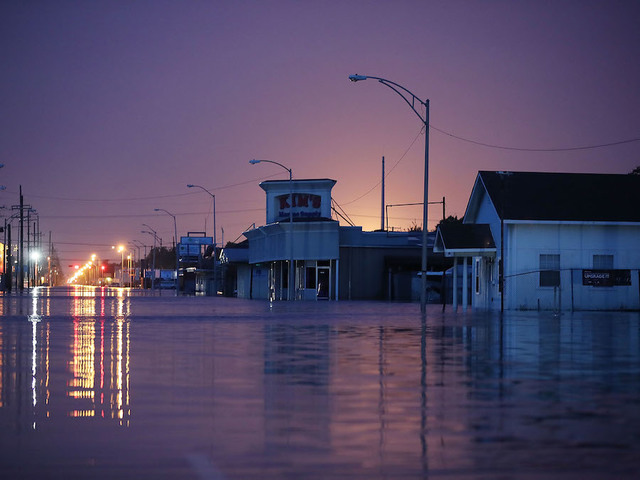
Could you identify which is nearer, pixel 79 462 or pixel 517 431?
pixel 79 462

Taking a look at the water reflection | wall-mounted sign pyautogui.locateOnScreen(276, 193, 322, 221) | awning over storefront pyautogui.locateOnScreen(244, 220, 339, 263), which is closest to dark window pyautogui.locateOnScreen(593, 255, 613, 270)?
the water reflection

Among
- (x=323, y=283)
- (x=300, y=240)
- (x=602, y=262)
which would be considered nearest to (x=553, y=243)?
(x=602, y=262)

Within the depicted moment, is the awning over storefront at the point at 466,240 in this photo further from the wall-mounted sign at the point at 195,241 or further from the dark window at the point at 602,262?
the wall-mounted sign at the point at 195,241

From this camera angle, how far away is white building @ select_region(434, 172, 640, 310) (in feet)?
154

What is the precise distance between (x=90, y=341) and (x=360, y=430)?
1380cm

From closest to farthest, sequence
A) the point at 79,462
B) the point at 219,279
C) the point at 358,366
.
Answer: the point at 79,462
the point at 358,366
the point at 219,279

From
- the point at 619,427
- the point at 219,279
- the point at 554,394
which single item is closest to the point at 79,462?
the point at 619,427

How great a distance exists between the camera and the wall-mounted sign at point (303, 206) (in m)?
82.2

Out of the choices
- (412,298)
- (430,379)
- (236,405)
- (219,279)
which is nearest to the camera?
(236,405)

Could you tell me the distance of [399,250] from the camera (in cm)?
7812

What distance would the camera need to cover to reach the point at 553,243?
47781 mm

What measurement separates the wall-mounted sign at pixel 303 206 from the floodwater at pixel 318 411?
2429 inches

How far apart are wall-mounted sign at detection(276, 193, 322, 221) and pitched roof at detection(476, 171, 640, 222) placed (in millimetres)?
32339

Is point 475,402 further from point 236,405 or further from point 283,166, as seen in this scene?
point 283,166
